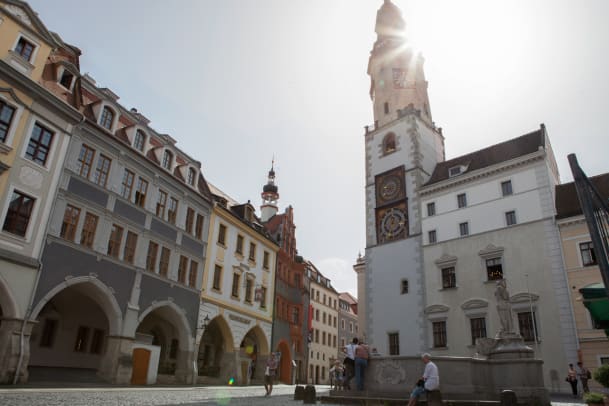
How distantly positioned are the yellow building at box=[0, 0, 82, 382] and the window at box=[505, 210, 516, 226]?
2756cm

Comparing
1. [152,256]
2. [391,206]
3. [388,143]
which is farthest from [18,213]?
[388,143]

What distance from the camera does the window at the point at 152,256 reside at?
2578 centimetres

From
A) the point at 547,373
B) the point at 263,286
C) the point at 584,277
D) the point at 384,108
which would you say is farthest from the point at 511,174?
the point at 263,286

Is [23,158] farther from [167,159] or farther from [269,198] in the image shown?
[269,198]

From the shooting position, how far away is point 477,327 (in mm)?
30219

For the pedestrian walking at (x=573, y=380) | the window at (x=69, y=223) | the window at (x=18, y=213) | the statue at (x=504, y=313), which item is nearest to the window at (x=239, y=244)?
the window at (x=69, y=223)

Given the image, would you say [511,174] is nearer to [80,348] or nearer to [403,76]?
[403,76]

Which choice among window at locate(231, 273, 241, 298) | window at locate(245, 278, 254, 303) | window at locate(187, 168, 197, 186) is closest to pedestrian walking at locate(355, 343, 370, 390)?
window at locate(231, 273, 241, 298)

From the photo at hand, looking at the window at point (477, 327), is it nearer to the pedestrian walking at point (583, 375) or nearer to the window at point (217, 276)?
the pedestrian walking at point (583, 375)

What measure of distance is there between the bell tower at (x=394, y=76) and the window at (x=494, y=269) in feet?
56.2

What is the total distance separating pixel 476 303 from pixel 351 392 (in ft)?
58.4

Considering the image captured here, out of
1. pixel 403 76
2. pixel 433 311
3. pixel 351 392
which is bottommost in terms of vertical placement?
pixel 351 392

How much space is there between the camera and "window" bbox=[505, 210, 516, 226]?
31203 millimetres

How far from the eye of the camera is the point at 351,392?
15844 mm
